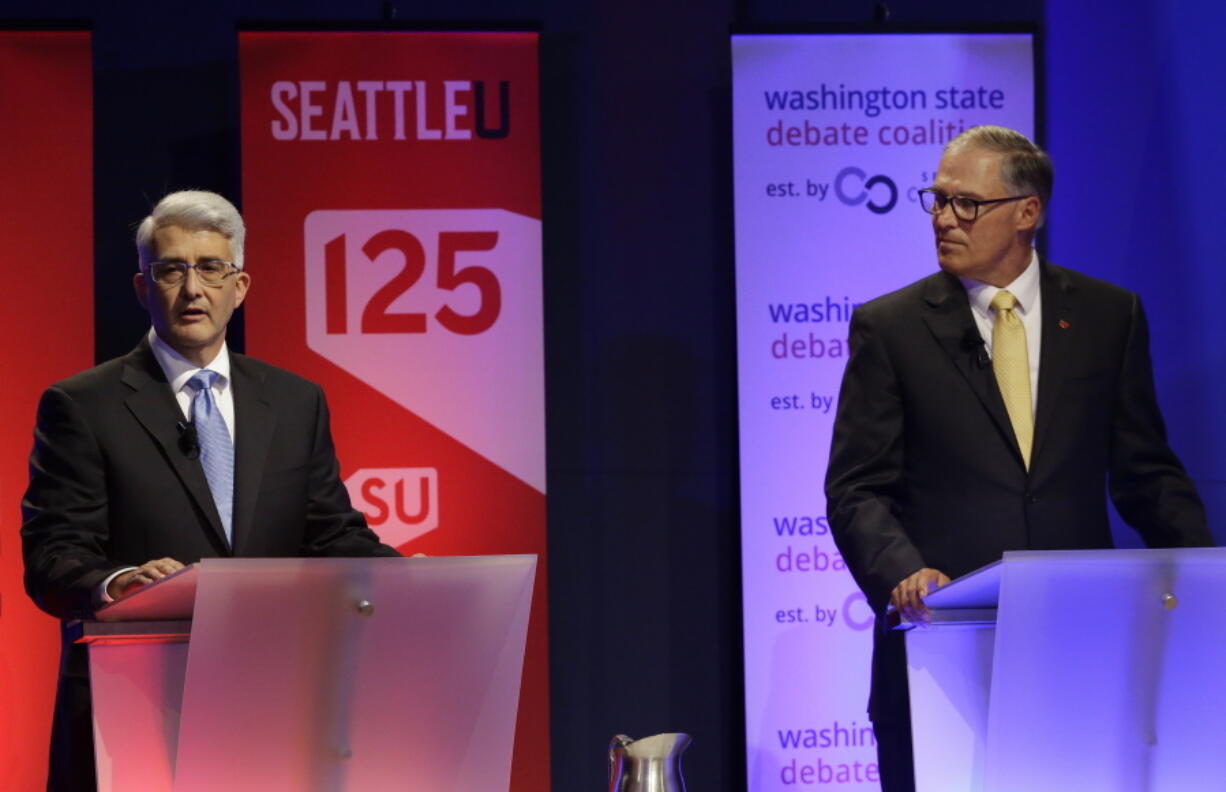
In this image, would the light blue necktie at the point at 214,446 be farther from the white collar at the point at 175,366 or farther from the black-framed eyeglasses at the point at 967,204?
the black-framed eyeglasses at the point at 967,204

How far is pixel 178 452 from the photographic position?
2.82 metres

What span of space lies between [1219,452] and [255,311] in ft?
8.70

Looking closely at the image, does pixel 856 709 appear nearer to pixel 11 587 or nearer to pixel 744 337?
pixel 744 337

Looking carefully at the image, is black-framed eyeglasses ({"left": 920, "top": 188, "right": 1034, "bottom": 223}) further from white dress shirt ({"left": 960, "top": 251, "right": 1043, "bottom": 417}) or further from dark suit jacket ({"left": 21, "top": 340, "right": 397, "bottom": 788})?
dark suit jacket ({"left": 21, "top": 340, "right": 397, "bottom": 788})

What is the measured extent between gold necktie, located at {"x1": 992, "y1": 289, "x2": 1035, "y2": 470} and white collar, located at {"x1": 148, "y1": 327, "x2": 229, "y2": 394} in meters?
1.57

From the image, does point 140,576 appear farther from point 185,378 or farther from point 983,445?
point 983,445

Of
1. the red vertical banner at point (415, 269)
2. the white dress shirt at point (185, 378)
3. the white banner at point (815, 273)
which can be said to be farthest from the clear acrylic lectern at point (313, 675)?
the white banner at point (815, 273)

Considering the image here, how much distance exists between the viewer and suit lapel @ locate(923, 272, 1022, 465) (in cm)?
289

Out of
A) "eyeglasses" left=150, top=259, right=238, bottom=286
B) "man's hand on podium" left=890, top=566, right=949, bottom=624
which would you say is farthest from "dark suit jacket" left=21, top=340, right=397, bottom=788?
"man's hand on podium" left=890, top=566, right=949, bottom=624

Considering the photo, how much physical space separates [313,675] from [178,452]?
35.5 inches

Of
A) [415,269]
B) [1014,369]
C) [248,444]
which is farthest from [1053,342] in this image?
[415,269]

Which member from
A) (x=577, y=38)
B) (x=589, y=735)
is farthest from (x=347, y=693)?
(x=577, y=38)

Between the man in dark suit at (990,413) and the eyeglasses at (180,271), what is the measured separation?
131cm

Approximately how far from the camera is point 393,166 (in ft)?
14.0
